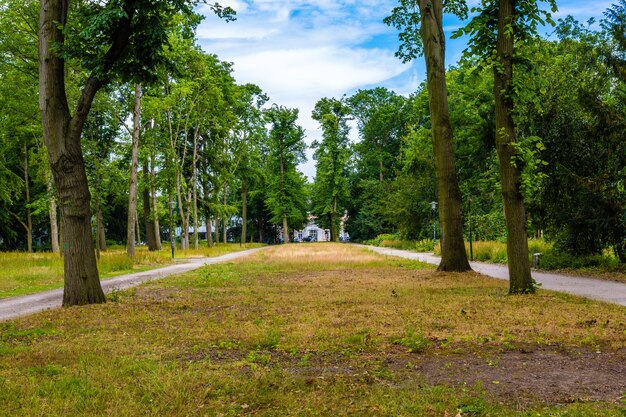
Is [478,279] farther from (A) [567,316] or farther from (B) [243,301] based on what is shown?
(B) [243,301]

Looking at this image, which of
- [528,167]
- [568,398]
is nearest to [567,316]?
[528,167]

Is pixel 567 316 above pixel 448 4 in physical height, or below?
below

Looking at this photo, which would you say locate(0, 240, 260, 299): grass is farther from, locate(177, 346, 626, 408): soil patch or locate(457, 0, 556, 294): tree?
locate(457, 0, 556, 294): tree

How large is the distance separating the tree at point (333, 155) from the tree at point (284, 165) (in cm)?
336

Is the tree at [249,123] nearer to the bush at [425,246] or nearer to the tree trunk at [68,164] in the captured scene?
the bush at [425,246]

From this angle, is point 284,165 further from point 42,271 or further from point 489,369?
point 489,369

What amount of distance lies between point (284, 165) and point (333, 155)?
7113mm

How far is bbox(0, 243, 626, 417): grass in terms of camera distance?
3.94m

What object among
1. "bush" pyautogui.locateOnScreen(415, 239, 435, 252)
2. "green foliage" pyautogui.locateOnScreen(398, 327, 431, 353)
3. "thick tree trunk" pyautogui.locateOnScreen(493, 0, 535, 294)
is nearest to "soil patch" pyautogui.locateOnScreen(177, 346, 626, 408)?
"green foliage" pyautogui.locateOnScreen(398, 327, 431, 353)

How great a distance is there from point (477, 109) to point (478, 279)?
1122cm

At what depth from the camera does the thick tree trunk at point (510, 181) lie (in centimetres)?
1006

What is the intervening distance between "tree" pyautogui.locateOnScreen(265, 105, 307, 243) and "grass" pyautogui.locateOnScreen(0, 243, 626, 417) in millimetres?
57397

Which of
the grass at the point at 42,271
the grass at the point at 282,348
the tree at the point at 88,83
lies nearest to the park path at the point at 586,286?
the grass at the point at 282,348

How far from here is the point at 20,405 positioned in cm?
402
